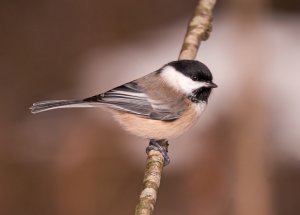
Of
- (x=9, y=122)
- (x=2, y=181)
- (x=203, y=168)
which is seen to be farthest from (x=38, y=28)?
(x=203, y=168)

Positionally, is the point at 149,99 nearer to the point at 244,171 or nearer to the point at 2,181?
the point at 244,171

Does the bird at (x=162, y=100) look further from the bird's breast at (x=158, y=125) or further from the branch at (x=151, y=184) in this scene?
the branch at (x=151, y=184)

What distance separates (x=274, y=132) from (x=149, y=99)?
6.80 ft

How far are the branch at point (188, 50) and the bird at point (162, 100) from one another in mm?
162

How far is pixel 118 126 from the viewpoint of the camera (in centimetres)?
487

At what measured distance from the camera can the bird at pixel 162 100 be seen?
9.55ft

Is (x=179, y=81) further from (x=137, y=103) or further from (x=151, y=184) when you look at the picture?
(x=151, y=184)

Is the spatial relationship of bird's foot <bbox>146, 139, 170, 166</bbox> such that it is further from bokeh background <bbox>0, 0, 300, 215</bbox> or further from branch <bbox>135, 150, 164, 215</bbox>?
bokeh background <bbox>0, 0, 300, 215</bbox>

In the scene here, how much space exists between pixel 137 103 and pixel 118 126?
1947mm

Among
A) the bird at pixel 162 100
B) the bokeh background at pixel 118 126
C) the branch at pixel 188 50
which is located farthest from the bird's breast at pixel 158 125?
the bokeh background at pixel 118 126

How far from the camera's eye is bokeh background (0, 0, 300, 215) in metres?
4.31

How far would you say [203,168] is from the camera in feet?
14.7

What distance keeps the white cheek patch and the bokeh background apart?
105 cm

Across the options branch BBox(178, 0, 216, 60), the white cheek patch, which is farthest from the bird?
branch BBox(178, 0, 216, 60)
